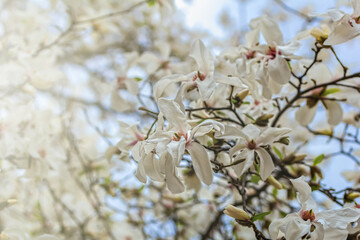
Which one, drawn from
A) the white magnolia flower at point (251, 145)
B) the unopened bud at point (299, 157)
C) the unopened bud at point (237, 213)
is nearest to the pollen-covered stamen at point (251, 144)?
the white magnolia flower at point (251, 145)

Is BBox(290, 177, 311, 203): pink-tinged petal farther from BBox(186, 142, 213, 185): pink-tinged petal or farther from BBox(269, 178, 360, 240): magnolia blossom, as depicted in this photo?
BBox(186, 142, 213, 185): pink-tinged petal

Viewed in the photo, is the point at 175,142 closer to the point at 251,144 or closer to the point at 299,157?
the point at 251,144

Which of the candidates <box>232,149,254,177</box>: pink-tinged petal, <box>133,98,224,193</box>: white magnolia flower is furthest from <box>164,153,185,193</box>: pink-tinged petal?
<box>232,149,254,177</box>: pink-tinged petal

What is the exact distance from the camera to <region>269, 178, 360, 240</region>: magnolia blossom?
51 cm

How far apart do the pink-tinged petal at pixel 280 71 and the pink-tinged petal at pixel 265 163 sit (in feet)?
0.45

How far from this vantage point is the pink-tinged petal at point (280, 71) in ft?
2.13

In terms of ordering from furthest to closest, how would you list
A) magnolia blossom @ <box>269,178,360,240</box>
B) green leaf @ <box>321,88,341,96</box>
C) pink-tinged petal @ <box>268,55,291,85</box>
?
1. green leaf @ <box>321,88,341,96</box>
2. pink-tinged petal @ <box>268,55,291,85</box>
3. magnolia blossom @ <box>269,178,360,240</box>

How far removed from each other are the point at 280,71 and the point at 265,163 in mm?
168

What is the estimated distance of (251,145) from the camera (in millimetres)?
599

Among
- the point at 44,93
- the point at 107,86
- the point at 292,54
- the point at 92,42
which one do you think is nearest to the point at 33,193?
the point at 44,93

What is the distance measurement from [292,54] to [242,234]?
696mm

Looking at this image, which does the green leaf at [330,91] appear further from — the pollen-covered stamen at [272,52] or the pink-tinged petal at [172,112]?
the pink-tinged petal at [172,112]

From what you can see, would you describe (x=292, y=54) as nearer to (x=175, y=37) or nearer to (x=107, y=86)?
(x=107, y=86)

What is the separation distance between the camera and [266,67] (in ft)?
2.22
